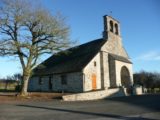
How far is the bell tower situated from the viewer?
127ft

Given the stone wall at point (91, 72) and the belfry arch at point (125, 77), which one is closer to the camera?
the stone wall at point (91, 72)

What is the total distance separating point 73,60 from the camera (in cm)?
3838

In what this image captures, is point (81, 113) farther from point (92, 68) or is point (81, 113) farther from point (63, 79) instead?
point (63, 79)

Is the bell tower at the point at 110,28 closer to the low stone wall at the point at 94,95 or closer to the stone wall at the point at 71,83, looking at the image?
the stone wall at the point at 71,83

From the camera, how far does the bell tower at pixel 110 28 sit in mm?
38781

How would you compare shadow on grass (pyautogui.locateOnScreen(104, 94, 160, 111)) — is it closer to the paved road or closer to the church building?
the paved road

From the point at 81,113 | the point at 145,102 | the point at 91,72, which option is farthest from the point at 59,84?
the point at 81,113

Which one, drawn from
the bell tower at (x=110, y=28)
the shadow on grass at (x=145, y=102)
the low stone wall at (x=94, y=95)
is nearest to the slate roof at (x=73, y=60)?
the bell tower at (x=110, y=28)

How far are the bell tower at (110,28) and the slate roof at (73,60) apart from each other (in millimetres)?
1310

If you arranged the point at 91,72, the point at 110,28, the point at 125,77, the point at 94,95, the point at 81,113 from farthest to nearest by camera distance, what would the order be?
1. the point at 125,77
2. the point at 110,28
3. the point at 91,72
4. the point at 94,95
5. the point at 81,113

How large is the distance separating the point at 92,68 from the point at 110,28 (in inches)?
337

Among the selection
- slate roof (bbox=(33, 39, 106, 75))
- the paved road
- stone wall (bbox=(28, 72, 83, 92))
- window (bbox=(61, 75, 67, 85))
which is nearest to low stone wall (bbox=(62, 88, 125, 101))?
stone wall (bbox=(28, 72, 83, 92))

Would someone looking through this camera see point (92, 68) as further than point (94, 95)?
Yes

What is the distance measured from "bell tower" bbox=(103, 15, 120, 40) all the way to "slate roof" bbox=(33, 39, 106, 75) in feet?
4.30
